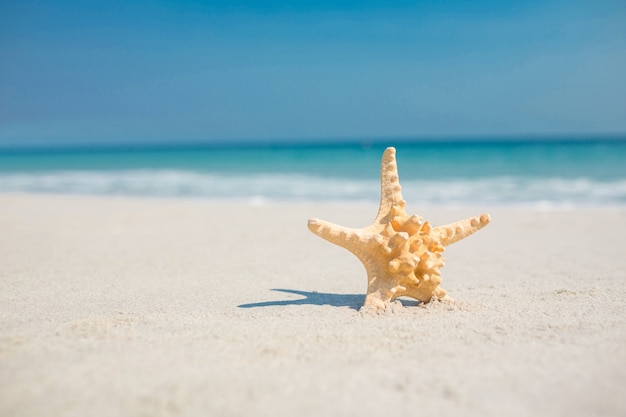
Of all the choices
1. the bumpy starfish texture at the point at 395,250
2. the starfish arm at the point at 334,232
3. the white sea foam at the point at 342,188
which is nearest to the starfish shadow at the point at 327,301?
the bumpy starfish texture at the point at 395,250

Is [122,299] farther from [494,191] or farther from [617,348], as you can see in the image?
[494,191]

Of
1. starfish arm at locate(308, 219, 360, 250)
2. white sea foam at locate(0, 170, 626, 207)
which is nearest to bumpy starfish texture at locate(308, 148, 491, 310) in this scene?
starfish arm at locate(308, 219, 360, 250)

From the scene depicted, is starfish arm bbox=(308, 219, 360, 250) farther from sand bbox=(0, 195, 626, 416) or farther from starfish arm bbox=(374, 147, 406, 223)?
sand bbox=(0, 195, 626, 416)

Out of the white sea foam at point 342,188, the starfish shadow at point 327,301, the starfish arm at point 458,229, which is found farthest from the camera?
the white sea foam at point 342,188

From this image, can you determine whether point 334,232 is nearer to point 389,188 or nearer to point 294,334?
point 389,188

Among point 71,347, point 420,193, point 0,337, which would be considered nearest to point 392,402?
point 71,347

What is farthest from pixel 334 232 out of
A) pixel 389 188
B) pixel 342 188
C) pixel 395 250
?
pixel 342 188

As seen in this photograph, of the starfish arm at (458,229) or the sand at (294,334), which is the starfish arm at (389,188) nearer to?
the starfish arm at (458,229)

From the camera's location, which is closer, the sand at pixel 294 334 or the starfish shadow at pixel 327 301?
the sand at pixel 294 334
